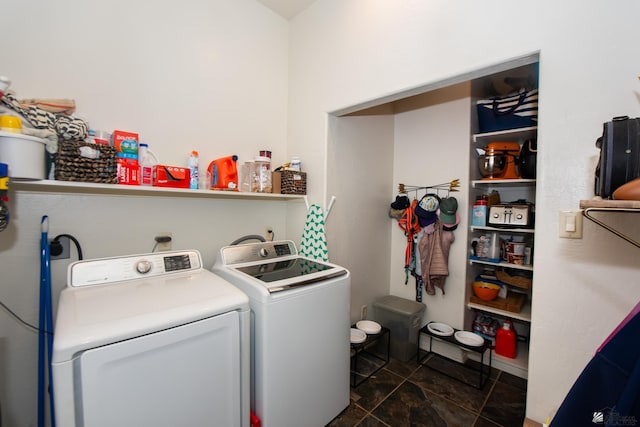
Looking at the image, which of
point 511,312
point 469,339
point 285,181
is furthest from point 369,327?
point 285,181

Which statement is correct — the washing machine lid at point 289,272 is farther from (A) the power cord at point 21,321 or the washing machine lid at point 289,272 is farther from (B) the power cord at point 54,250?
(A) the power cord at point 21,321

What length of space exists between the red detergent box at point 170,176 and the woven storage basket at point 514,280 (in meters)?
2.65

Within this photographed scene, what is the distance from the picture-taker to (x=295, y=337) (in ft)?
4.73

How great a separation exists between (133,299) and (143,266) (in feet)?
1.20

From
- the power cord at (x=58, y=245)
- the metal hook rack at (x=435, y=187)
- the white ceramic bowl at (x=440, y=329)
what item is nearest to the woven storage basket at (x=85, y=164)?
the power cord at (x=58, y=245)

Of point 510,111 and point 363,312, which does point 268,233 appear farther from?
point 510,111

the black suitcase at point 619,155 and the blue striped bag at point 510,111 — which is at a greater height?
the blue striped bag at point 510,111

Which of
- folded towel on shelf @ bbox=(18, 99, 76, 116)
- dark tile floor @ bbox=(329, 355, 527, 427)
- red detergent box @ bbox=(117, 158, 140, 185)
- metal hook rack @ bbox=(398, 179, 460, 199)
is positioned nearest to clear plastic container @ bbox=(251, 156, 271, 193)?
red detergent box @ bbox=(117, 158, 140, 185)

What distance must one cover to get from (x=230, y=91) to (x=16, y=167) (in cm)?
135

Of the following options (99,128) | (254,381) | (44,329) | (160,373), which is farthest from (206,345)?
(99,128)

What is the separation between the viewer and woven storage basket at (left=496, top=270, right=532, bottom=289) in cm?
227

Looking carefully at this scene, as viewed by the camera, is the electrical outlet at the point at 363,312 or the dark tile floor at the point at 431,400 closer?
the dark tile floor at the point at 431,400

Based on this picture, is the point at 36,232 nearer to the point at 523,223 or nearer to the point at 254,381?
the point at 254,381

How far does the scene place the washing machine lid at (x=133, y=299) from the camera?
3.03ft
